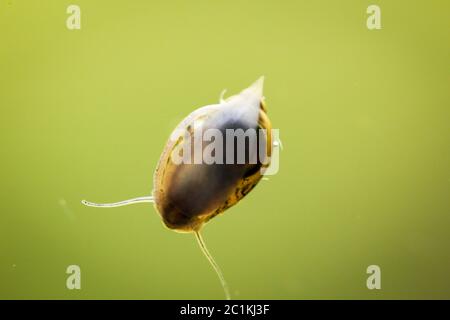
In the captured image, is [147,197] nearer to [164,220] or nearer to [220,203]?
[164,220]

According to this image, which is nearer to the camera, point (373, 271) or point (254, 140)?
point (254, 140)

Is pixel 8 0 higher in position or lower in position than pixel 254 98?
higher

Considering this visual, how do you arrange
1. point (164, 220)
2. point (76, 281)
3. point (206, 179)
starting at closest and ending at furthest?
point (206, 179) < point (164, 220) < point (76, 281)

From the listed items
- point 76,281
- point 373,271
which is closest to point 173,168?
point 76,281

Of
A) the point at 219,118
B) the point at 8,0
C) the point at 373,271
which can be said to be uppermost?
the point at 8,0
